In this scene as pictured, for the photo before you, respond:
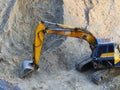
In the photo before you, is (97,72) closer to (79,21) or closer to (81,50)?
(81,50)

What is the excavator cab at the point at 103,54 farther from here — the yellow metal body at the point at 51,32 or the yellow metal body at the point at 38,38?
the yellow metal body at the point at 38,38

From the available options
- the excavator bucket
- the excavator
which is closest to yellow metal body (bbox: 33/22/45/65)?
the excavator

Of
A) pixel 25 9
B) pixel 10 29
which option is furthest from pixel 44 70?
pixel 25 9

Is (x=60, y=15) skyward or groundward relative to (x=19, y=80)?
skyward

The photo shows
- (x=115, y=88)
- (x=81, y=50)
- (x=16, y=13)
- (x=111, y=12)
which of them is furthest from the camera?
(x=111, y=12)

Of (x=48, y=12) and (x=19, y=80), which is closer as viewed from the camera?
(x=19, y=80)

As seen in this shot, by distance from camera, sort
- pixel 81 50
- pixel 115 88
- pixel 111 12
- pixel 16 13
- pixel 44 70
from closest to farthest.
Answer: pixel 115 88 < pixel 44 70 < pixel 81 50 < pixel 16 13 < pixel 111 12

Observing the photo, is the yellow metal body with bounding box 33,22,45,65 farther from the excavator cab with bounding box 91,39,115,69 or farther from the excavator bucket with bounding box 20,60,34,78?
the excavator cab with bounding box 91,39,115,69

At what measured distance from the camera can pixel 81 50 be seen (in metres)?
A: 14.7

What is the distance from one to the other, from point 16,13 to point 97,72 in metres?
4.94

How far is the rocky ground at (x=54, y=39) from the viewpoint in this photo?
1292 centimetres

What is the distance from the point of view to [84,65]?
13.4 m

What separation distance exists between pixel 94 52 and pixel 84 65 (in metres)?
0.70

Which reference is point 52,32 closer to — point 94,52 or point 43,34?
point 43,34
